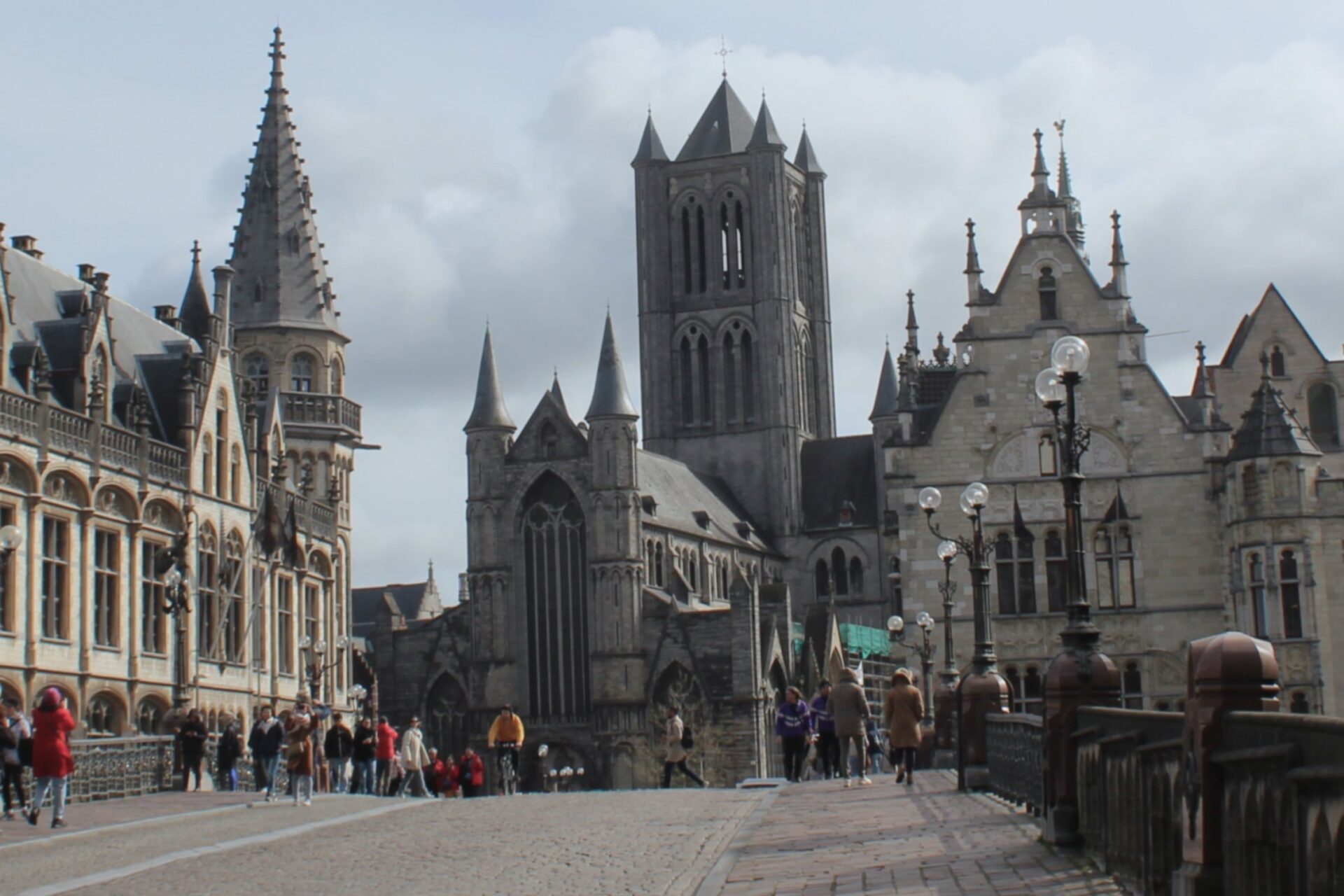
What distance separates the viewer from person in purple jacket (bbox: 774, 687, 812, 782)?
30.9 metres

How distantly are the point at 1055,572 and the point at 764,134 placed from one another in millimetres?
59740

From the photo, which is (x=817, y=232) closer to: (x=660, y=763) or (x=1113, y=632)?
(x=660, y=763)

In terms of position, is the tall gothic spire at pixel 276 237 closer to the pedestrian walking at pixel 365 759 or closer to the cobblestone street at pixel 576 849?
the pedestrian walking at pixel 365 759

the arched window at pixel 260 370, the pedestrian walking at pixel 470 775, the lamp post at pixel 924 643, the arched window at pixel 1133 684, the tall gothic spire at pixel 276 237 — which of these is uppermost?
the tall gothic spire at pixel 276 237

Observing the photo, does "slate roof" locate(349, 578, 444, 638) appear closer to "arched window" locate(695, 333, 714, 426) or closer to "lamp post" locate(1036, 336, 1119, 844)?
"arched window" locate(695, 333, 714, 426)

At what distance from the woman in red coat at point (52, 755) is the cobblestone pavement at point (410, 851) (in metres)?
1.09

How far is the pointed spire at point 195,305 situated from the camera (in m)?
57.3

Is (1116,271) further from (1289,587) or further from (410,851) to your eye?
(410,851)

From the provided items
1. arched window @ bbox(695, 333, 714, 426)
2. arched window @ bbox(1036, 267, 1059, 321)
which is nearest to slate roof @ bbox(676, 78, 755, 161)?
arched window @ bbox(695, 333, 714, 426)

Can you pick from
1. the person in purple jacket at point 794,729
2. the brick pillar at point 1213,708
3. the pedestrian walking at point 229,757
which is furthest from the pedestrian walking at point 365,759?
the brick pillar at point 1213,708

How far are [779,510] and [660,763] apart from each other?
25.5 meters

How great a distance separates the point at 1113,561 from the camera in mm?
51625

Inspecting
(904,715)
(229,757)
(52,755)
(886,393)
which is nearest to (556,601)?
(886,393)

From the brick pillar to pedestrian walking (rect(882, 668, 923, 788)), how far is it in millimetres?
16061
